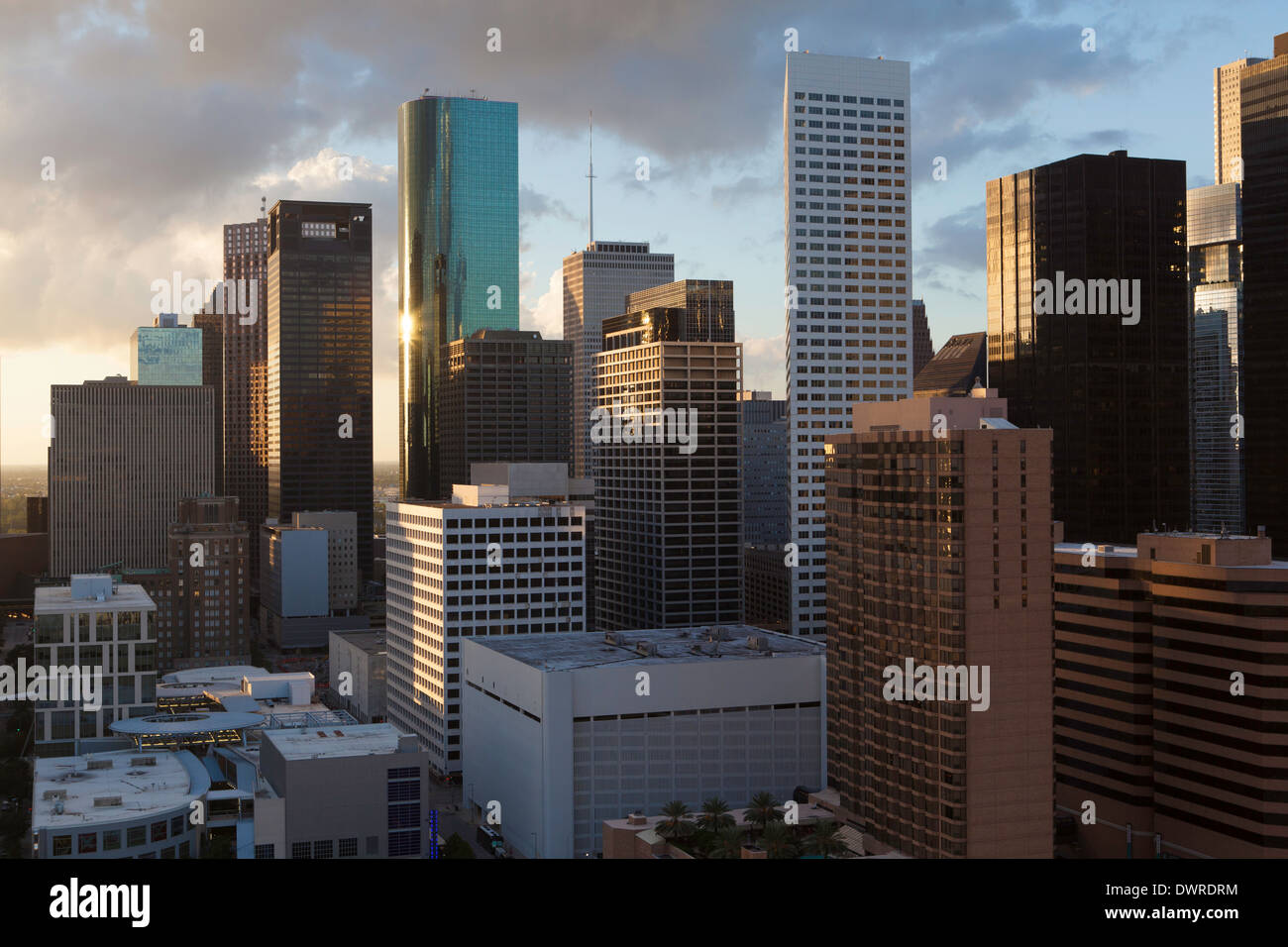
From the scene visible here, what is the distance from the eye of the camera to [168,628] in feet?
591

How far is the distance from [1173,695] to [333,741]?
5651cm

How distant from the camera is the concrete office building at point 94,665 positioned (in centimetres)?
11025

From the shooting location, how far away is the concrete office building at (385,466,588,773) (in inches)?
4336

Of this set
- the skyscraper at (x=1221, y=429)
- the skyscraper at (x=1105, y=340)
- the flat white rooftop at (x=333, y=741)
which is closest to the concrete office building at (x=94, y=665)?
the flat white rooftop at (x=333, y=741)

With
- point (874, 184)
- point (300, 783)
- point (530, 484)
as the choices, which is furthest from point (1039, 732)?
point (874, 184)

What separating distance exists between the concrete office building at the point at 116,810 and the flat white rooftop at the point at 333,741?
594 centimetres

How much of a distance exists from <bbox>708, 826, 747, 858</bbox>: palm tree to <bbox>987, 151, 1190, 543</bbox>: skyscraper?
106936mm

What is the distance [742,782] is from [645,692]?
10.1 metres

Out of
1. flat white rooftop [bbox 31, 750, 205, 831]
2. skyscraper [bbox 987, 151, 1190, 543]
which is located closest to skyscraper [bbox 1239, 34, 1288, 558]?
skyscraper [bbox 987, 151, 1190, 543]

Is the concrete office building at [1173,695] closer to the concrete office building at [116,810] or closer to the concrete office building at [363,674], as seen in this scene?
the concrete office building at [116,810]

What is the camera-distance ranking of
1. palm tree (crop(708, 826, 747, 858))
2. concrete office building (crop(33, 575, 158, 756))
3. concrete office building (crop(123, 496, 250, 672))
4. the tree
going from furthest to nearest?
concrete office building (crop(123, 496, 250, 672)), concrete office building (crop(33, 575, 158, 756)), the tree, palm tree (crop(708, 826, 747, 858))

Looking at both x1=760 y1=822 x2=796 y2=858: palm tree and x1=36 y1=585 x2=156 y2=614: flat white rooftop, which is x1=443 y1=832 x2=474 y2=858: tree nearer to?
x1=760 y1=822 x2=796 y2=858: palm tree

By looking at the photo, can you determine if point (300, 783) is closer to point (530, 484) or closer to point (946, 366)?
point (530, 484)

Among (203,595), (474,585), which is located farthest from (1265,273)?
(203,595)
